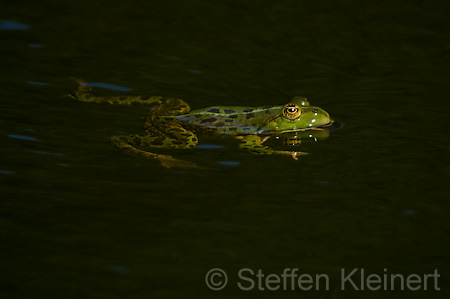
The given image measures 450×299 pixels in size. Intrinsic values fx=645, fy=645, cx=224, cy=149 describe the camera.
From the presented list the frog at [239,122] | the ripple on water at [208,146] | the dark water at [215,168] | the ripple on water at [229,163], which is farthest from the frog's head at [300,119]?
the ripple on water at [229,163]

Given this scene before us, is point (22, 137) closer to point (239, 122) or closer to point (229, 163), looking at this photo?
point (229, 163)

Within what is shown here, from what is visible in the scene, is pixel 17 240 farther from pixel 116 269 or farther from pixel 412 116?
pixel 412 116

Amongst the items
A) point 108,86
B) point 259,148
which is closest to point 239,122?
point 259,148

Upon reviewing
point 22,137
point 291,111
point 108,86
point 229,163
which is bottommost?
point 229,163

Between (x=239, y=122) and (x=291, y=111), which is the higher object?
(x=291, y=111)

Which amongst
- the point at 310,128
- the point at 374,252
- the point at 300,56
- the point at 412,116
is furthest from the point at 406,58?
the point at 374,252

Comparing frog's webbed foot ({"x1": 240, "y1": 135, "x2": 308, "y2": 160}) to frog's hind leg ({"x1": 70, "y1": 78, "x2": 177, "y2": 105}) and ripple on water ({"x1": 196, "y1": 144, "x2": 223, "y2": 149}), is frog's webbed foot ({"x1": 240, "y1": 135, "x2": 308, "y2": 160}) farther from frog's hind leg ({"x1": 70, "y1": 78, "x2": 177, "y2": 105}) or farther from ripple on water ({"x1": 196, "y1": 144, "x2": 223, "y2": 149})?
frog's hind leg ({"x1": 70, "y1": 78, "x2": 177, "y2": 105})
